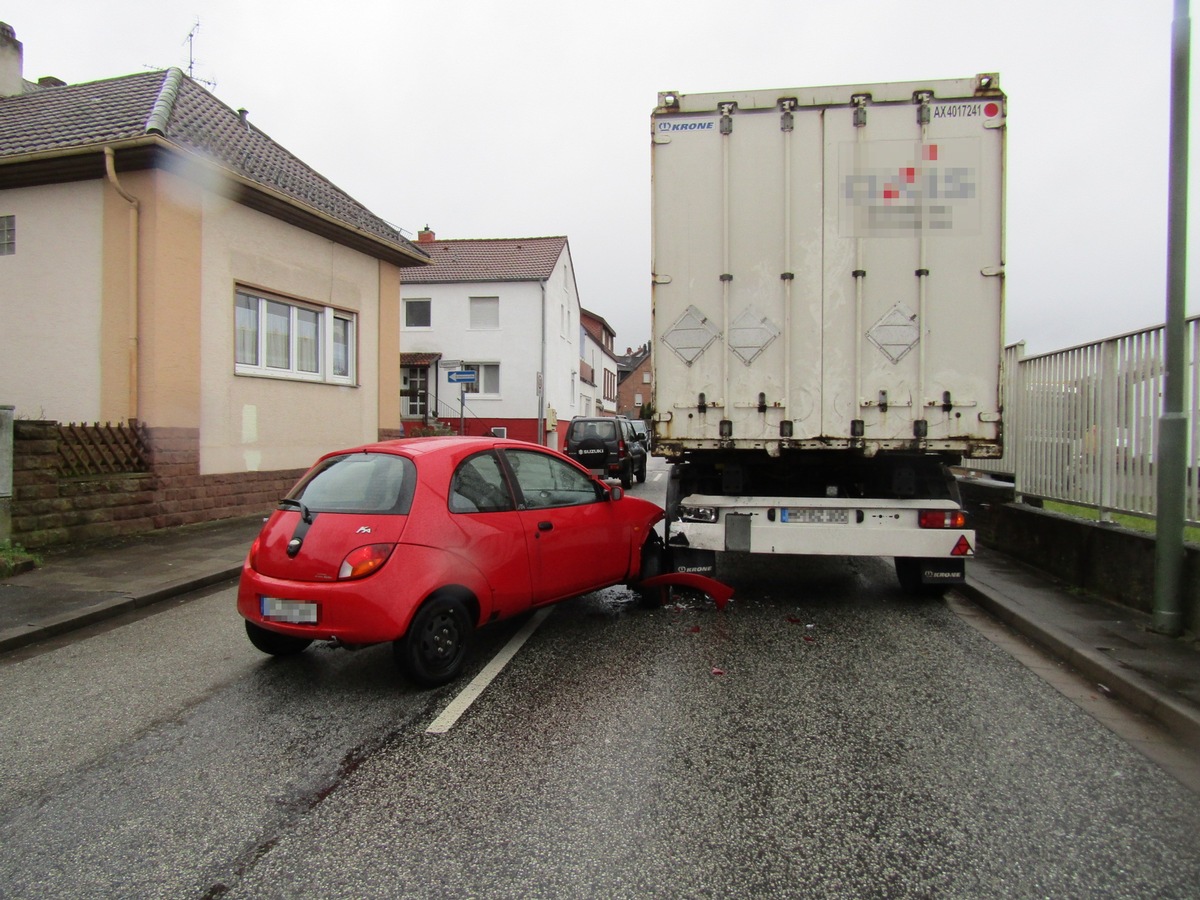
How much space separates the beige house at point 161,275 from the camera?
33.6ft

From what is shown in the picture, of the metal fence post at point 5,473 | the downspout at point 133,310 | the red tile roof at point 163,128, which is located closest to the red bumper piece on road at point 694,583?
the metal fence post at point 5,473

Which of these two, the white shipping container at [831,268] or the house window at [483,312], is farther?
the house window at [483,312]

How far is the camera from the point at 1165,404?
522 cm

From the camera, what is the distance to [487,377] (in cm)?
3316

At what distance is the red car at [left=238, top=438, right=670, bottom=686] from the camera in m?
4.25

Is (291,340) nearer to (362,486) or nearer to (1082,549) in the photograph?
(362,486)

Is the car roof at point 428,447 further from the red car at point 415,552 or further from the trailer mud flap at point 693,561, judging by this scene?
the trailer mud flap at point 693,561

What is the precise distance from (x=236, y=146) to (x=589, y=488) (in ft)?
33.3

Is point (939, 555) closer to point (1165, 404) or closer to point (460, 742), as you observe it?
point (1165, 404)

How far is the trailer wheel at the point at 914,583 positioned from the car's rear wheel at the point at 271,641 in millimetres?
5037

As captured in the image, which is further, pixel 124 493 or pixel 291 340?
pixel 291 340

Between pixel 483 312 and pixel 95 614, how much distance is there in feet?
91.8

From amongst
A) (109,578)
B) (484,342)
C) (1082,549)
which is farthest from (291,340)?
(484,342)

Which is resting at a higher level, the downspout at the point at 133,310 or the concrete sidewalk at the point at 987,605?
the downspout at the point at 133,310
